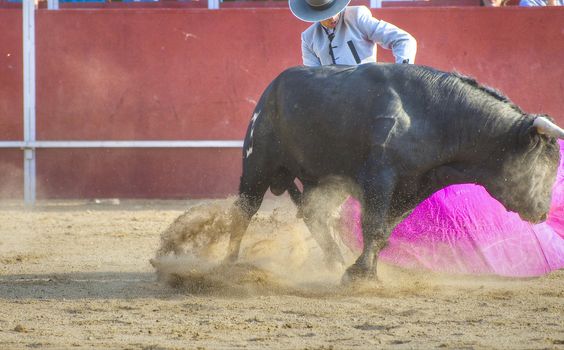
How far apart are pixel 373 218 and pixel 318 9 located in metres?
1.37

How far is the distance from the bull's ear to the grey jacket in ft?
3.06

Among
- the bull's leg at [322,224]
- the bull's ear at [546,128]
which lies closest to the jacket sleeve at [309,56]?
the bull's leg at [322,224]

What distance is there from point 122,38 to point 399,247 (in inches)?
163

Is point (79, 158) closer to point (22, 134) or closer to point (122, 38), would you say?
point (22, 134)

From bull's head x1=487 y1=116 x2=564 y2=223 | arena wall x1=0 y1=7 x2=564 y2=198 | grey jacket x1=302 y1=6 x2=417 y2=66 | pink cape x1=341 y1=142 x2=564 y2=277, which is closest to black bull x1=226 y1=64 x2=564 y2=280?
bull's head x1=487 y1=116 x2=564 y2=223

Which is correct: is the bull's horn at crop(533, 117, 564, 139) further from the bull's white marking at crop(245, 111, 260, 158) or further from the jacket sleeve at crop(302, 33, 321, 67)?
the jacket sleeve at crop(302, 33, 321, 67)

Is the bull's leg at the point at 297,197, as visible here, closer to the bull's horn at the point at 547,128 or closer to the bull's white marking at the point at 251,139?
the bull's white marking at the point at 251,139

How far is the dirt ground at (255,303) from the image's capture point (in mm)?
3670

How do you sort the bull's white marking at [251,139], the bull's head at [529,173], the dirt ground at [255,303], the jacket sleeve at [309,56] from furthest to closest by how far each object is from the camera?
the jacket sleeve at [309,56] < the bull's white marking at [251,139] < the bull's head at [529,173] < the dirt ground at [255,303]

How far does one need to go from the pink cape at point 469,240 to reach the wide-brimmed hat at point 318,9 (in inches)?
43.6

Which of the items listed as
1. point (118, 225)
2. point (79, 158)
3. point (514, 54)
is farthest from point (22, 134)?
point (514, 54)

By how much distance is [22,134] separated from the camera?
8727mm

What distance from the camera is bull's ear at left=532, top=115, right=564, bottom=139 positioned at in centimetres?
435

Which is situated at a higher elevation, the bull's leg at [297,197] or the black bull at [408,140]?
the black bull at [408,140]
